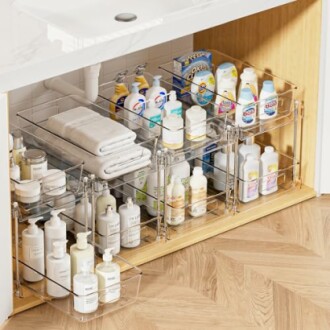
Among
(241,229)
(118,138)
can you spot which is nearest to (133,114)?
(118,138)

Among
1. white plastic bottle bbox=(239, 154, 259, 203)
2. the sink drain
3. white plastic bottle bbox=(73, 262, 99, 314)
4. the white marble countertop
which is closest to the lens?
the white marble countertop

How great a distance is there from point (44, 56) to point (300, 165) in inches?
52.9

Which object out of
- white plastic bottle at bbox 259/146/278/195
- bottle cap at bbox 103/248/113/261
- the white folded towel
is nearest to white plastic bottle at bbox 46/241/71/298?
bottle cap at bbox 103/248/113/261

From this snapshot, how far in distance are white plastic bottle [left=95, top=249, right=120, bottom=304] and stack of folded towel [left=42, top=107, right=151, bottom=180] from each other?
0.33 m

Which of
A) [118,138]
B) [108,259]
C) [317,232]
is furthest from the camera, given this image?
[317,232]

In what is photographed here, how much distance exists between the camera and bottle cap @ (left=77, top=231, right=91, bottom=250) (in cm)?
350

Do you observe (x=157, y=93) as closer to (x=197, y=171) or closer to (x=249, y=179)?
(x=197, y=171)

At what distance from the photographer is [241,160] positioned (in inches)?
162

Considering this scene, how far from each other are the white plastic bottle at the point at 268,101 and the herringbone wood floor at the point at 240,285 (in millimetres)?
360

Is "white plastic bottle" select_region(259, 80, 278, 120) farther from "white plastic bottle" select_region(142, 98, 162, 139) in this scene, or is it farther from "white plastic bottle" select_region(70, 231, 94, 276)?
"white plastic bottle" select_region(70, 231, 94, 276)

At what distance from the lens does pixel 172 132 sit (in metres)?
3.86

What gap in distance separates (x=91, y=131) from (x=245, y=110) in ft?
1.96

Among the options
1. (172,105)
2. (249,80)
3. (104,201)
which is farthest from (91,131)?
(249,80)

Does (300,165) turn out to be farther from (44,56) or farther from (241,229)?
(44,56)
